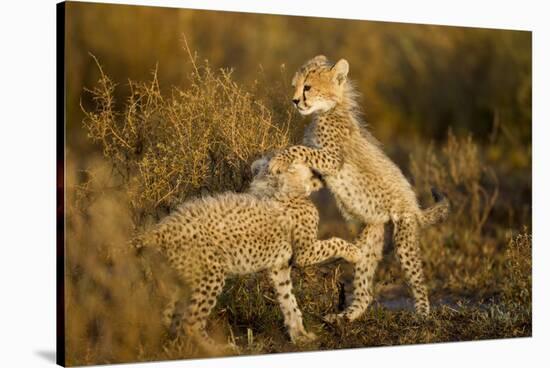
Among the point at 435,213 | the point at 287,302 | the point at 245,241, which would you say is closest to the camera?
the point at 245,241

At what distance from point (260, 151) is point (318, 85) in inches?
24.2

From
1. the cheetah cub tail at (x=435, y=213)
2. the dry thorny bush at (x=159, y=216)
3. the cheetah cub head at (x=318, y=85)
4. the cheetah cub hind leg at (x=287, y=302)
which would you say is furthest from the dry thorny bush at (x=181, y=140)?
the cheetah cub tail at (x=435, y=213)

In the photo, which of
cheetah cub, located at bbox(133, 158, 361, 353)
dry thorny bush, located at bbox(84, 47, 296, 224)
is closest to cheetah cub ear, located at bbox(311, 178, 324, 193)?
cheetah cub, located at bbox(133, 158, 361, 353)

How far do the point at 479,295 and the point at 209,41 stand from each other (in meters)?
4.62

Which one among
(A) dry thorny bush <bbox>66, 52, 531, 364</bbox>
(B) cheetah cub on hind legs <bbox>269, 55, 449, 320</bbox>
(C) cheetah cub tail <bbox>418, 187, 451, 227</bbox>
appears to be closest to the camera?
(A) dry thorny bush <bbox>66, 52, 531, 364</bbox>

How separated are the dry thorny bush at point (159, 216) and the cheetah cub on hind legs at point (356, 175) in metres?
0.20

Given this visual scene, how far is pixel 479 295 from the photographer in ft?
30.5

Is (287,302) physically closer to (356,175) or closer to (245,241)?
(245,241)

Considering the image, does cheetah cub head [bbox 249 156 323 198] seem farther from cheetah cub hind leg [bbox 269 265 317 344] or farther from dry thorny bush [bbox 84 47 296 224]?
cheetah cub hind leg [bbox 269 265 317 344]

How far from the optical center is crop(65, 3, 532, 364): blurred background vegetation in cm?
700

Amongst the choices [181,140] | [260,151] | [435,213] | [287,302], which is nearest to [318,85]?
[260,151]

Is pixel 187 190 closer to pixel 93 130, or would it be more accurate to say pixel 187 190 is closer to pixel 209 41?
pixel 93 130

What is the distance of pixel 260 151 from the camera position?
7.96 meters

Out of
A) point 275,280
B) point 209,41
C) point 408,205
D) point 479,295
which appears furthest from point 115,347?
point 209,41
